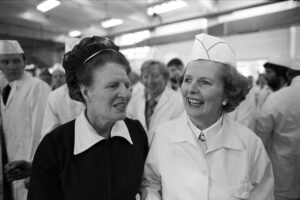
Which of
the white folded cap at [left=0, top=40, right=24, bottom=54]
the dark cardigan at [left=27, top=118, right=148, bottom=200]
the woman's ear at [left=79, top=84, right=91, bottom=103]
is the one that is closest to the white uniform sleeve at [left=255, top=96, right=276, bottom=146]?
the dark cardigan at [left=27, top=118, right=148, bottom=200]

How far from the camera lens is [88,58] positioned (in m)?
1.05

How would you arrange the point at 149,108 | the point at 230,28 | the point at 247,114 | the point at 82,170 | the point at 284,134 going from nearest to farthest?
the point at 82,170, the point at 284,134, the point at 247,114, the point at 149,108, the point at 230,28

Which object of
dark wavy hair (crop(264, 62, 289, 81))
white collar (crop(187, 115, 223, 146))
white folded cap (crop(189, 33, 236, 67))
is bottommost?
white collar (crop(187, 115, 223, 146))

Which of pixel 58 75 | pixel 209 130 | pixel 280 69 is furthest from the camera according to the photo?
pixel 58 75

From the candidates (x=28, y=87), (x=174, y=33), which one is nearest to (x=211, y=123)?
(x=28, y=87)

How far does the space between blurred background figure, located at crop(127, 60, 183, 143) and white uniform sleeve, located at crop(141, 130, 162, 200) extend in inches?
37.1

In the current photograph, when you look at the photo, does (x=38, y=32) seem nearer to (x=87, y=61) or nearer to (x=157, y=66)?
(x=157, y=66)

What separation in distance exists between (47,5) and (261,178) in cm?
268

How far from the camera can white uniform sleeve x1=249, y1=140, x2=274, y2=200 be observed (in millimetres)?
1069

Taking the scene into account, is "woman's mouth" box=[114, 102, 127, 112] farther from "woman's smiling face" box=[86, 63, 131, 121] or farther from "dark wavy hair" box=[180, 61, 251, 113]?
"dark wavy hair" box=[180, 61, 251, 113]

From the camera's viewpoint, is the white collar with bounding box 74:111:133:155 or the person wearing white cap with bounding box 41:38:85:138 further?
the person wearing white cap with bounding box 41:38:85:138

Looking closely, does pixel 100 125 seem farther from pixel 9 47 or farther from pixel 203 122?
pixel 9 47

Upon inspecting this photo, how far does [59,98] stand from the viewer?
5.94ft

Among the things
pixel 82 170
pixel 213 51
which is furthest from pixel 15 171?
pixel 213 51
